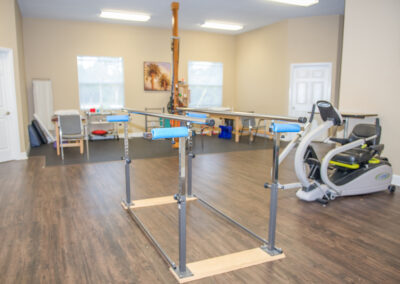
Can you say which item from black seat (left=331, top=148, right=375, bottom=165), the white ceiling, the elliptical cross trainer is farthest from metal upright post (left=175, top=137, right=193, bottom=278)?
the white ceiling

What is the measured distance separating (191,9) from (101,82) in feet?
11.1

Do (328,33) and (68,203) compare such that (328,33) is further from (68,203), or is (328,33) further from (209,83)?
(68,203)

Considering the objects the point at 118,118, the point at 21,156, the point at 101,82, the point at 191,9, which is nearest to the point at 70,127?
the point at 21,156

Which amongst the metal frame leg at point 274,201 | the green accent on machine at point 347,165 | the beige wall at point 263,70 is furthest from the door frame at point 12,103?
the beige wall at point 263,70

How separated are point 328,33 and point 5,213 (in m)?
7.95

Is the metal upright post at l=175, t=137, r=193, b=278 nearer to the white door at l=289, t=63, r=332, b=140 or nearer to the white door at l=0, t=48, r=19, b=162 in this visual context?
the white door at l=0, t=48, r=19, b=162

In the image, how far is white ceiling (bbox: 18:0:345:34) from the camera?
684cm

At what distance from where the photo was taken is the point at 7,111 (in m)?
6.01

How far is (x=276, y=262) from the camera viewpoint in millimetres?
2406

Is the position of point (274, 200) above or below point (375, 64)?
below

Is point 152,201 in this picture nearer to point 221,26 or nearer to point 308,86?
point 308,86

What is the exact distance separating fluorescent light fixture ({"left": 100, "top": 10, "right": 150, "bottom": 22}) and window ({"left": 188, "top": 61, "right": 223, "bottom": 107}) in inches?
96.4

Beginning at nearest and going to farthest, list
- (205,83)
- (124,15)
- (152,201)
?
(152,201) → (124,15) → (205,83)

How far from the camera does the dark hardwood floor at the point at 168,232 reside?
2.26m
